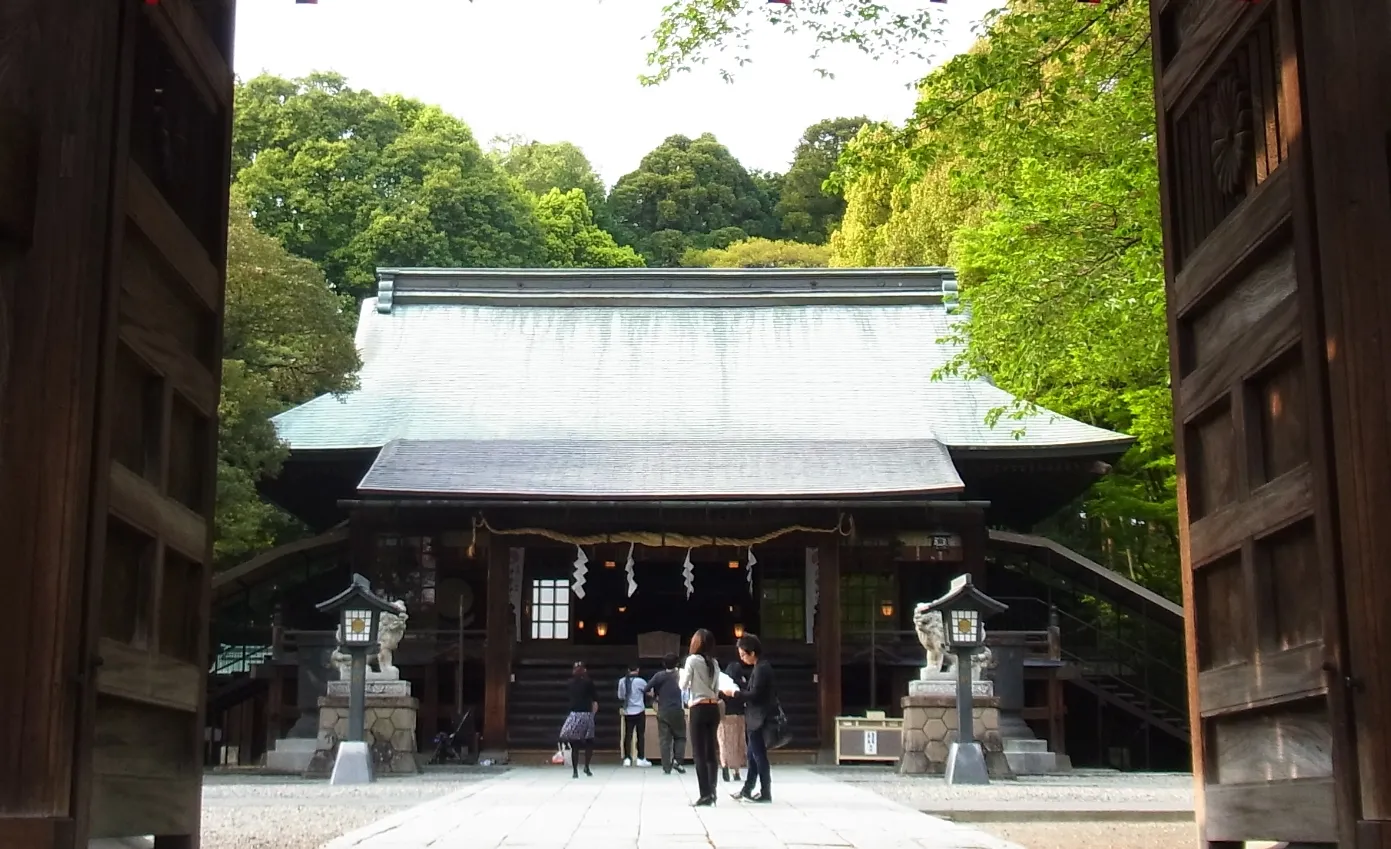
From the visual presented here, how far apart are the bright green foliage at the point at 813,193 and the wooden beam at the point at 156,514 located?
48.2m

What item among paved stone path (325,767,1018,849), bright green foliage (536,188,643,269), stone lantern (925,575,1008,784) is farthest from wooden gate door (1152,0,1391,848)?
bright green foliage (536,188,643,269)

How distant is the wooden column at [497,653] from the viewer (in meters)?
20.8

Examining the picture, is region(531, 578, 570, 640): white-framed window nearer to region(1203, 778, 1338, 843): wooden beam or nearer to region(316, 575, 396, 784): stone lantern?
region(316, 575, 396, 784): stone lantern

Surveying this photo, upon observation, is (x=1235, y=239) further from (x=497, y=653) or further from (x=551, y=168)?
(x=551, y=168)

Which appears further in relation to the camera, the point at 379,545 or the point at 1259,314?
the point at 379,545

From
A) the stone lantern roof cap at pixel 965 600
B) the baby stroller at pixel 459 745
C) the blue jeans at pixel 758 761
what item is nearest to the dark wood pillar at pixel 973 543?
the stone lantern roof cap at pixel 965 600

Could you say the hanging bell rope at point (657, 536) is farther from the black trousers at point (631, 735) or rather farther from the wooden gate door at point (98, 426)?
the wooden gate door at point (98, 426)

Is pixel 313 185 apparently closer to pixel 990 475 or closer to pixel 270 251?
pixel 270 251

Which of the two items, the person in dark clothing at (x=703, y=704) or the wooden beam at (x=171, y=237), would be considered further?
the person in dark clothing at (x=703, y=704)

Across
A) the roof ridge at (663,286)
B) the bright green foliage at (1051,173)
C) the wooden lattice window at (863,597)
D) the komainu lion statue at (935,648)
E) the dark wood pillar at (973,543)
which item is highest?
the roof ridge at (663,286)

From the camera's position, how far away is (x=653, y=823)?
9992 mm

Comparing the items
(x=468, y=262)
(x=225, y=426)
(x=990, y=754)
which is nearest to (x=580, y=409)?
(x=225, y=426)

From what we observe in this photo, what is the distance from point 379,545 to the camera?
22.6 meters

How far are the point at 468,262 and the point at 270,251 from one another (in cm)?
1965
